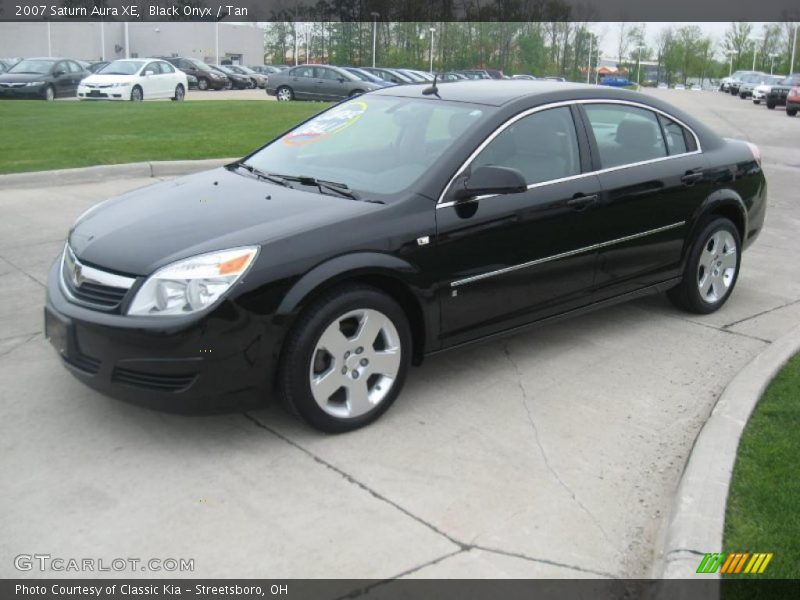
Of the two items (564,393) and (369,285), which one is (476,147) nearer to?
(369,285)

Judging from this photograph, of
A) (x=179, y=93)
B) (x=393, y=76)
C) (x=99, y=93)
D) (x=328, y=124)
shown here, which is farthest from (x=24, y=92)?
(x=328, y=124)

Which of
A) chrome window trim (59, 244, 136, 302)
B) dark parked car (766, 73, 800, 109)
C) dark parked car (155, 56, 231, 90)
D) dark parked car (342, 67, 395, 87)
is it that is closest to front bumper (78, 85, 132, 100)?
dark parked car (342, 67, 395, 87)

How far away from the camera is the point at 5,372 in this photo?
16.0 ft

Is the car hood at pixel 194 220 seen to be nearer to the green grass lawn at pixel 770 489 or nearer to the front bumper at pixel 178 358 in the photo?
the front bumper at pixel 178 358

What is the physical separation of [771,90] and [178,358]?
38.8 meters

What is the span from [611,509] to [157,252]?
2295 mm

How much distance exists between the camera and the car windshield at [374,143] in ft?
15.6

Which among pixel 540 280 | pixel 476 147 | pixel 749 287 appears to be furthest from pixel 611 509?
pixel 749 287

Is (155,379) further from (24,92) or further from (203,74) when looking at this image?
(203,74)

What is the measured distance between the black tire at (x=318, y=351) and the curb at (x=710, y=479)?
4.97 ft

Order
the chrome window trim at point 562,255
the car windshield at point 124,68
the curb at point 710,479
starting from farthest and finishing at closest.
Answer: the car windshield at point 124,68 → the chrome window trim at point 562,255 → the curb at point 710,479

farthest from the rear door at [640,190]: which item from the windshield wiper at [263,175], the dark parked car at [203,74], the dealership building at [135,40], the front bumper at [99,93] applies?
the dealership building at [135,40]

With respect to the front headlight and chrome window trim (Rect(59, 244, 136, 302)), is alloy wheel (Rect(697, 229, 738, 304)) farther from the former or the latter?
chrome window trim (Rect(59, 244, 136, 302))

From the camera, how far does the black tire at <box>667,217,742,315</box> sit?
6.10 meters
